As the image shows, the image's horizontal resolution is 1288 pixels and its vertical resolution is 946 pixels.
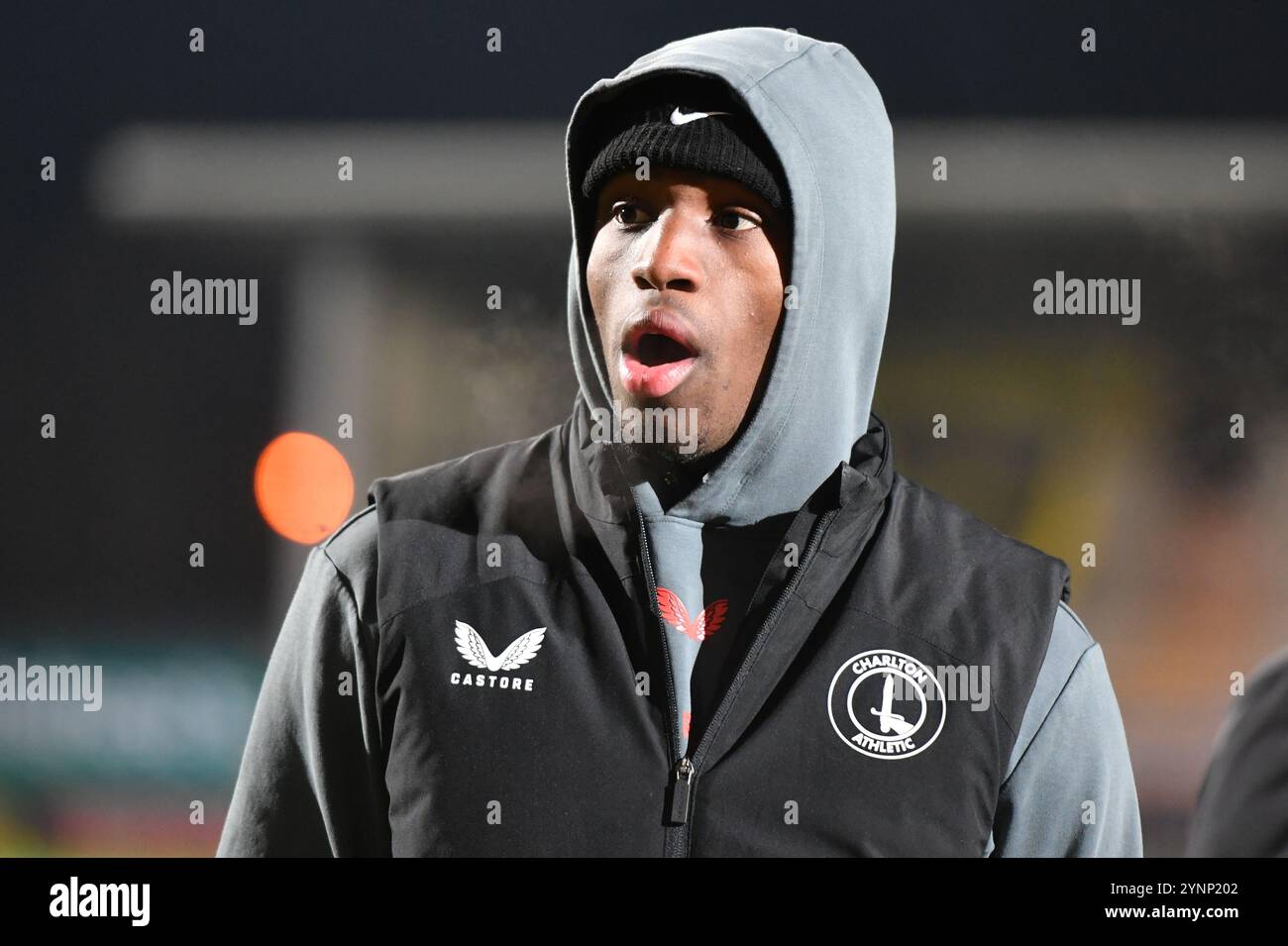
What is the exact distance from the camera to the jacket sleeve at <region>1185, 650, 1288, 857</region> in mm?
2018

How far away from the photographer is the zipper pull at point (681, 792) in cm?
166

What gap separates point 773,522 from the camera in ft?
5.96

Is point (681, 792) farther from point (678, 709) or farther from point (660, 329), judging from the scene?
point (660, 329)

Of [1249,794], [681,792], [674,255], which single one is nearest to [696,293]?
[674,255]

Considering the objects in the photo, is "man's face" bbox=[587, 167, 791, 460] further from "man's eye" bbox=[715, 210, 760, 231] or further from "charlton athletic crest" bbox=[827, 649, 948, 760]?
"charlton athletic crest" bbox=[827, 649, 948, 760]

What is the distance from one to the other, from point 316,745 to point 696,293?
88cm

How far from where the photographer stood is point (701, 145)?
1.66 meters

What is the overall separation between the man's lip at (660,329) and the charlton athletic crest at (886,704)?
53 centimetres

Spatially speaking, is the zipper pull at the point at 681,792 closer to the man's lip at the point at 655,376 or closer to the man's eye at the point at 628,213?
the man's lip at the point at 655,376

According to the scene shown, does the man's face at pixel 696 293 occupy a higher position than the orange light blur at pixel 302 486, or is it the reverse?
the man's face at pixel 696 293

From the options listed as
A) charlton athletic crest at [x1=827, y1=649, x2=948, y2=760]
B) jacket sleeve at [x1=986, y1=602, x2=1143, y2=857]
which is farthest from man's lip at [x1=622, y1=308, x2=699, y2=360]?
jacket sleeve at [x1=986, y1=602, x2=1143, y2=857]

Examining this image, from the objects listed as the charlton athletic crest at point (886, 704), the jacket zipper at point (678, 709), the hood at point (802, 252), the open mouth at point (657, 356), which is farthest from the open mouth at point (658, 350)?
the charlton athletic crest at point (886, 704)

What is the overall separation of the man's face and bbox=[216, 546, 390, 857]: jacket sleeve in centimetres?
55
